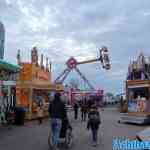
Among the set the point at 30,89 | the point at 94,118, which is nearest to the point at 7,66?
the point at 94,118

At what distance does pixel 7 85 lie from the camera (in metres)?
23.3

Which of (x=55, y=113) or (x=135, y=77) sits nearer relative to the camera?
(x=55, y=113)

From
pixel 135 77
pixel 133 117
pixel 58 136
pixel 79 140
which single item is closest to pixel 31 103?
pixel 133 117

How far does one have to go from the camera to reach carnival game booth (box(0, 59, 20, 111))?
17441 millimetres

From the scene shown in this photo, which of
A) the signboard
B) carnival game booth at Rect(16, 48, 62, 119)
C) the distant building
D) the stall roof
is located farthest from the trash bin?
the signboard

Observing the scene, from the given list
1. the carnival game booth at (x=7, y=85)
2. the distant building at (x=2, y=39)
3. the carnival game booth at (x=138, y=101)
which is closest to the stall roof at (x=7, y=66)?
the carnival game booth at (x=7, y=85)

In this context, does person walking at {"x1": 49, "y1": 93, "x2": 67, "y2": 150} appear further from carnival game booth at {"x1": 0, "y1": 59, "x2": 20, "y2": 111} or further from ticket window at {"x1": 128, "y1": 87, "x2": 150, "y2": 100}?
ticket window at {"x1": 128, "y1": 87, "x2": 150, "y2": 100}

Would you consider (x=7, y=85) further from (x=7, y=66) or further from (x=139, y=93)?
(x=139, y=93)

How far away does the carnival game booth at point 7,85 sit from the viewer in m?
17.4

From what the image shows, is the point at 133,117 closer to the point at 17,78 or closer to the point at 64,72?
the point at 17,78

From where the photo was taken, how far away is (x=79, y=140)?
14500 mm

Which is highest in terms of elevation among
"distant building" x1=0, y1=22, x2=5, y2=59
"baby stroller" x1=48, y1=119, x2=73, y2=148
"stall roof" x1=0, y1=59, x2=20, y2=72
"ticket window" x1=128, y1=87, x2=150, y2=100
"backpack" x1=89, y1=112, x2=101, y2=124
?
"distant building" x1=0, y1=22, x2=5, y2=59

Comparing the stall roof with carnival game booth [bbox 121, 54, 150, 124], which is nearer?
the stall roof

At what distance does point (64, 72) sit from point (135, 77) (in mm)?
43781
